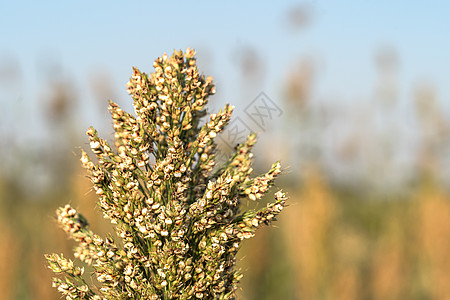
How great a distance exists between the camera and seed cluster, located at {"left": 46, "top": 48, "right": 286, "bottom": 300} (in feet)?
12.0

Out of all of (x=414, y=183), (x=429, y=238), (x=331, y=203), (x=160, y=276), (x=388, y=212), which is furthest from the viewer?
(x=414, y=183)

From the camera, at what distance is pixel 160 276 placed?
366 centimetres

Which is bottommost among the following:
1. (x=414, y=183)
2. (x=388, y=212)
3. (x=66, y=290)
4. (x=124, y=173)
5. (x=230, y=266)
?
(x=230, y=266)

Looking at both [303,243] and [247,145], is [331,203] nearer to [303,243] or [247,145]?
[303,243]

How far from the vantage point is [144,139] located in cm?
385

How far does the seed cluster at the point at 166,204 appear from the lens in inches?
144

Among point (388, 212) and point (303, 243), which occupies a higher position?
point (388, 212)

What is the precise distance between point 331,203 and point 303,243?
1624 millimetres

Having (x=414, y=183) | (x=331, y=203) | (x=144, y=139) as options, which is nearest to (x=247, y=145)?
(x=144, y=139)

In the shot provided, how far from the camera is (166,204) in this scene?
3.84 m

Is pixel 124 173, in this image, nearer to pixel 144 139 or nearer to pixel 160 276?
pixel 144 139

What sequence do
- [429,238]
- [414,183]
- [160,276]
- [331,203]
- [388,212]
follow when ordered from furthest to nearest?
[414,183], [388,212], [429,238], [331,203], [160,276]

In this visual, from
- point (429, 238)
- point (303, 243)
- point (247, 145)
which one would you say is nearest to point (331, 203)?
point (303, 243)

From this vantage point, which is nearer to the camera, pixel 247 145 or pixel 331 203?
pixel 247 145
